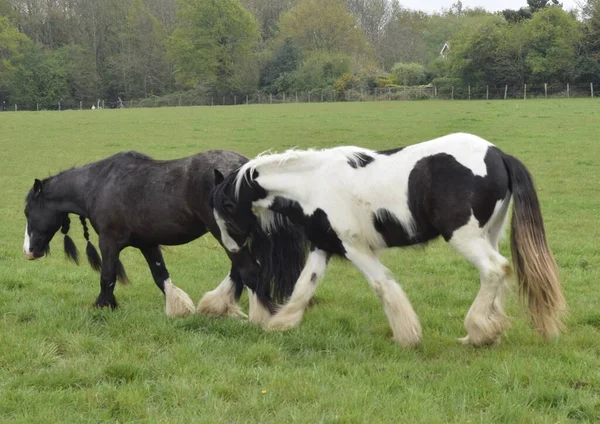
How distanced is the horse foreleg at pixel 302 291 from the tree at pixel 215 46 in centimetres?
6597

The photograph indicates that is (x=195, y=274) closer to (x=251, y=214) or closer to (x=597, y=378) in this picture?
(x=251, y=214)

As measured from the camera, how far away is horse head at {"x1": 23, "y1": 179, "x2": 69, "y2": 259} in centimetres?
663

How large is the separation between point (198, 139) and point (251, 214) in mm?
19812

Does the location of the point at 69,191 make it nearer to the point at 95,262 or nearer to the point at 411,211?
the point at 95,262

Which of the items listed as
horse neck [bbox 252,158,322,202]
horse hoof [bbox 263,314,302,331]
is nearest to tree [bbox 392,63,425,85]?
horse neck [bbox 252,158,322,202]

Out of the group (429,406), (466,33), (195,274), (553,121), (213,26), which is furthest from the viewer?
(213,26)

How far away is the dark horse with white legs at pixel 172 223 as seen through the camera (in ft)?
19.3

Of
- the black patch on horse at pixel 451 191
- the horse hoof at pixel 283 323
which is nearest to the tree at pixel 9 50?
the horse hoof at pixel 283 323

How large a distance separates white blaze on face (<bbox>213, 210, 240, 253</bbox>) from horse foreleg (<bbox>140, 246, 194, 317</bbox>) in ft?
2.88

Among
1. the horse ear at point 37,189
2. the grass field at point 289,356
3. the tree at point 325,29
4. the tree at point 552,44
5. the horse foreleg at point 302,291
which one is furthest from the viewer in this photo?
the tree at point 325,29

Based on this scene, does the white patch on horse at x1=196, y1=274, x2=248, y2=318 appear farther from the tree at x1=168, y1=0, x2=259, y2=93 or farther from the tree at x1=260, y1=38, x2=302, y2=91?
the tree at x1=168, y1=0, x2=259, y2=93

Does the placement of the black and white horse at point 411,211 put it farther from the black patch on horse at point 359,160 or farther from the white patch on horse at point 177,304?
the white patch on horse at point 177,304

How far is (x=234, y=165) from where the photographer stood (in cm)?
611

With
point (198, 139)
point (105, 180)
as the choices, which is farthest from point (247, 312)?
point (198, 139)
